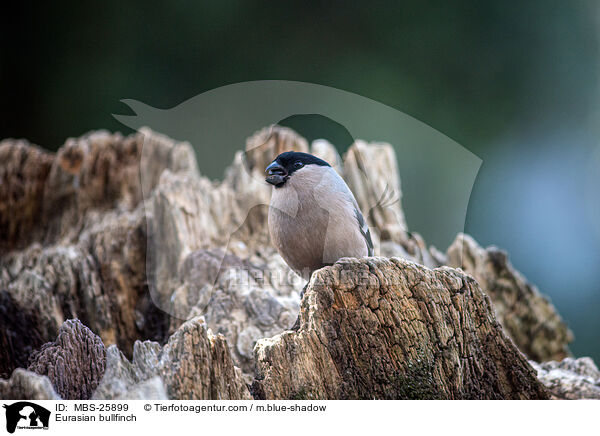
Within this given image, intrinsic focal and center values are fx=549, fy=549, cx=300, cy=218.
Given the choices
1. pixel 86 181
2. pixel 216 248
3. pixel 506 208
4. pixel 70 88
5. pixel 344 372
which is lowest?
pixel 344 372

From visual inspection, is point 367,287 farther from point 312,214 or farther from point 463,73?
point 463,73

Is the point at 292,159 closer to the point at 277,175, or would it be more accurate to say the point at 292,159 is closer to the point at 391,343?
the point at 277,175

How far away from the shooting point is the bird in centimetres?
238

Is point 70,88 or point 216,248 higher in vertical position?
point 70,88

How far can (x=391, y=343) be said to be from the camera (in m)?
2.15

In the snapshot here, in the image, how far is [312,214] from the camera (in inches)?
94.0

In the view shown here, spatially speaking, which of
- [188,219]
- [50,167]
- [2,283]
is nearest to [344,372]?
[188,219]

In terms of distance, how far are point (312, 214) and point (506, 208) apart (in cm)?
124

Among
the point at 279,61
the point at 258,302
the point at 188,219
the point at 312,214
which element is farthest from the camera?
the point at 188,219
